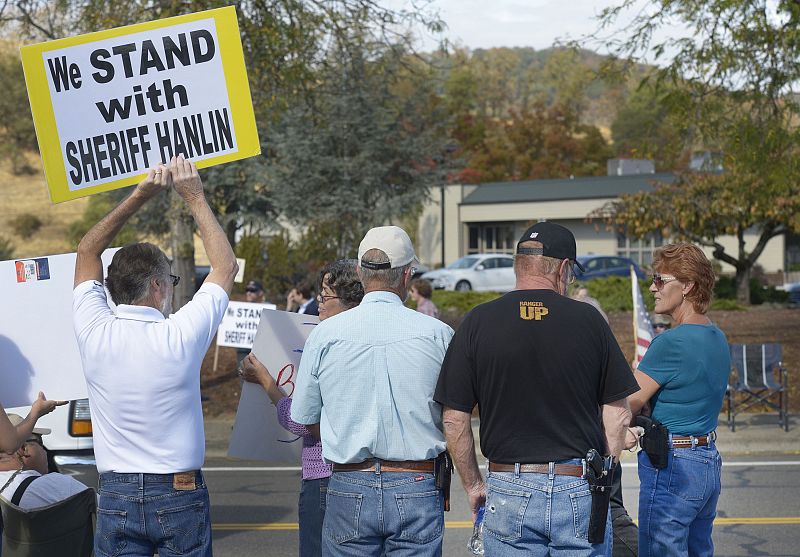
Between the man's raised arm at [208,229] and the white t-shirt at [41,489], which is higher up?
the man's raised arm at [208,229]

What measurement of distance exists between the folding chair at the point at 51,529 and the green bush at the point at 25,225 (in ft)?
211

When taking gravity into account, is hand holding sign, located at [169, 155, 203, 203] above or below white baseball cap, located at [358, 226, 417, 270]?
above

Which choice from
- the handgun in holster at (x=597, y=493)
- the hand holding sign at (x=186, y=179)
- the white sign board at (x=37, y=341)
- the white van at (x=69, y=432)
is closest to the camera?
the handgun in holster at (x=597, y=493)

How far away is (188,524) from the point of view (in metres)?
3.76

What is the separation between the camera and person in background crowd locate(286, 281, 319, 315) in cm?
920

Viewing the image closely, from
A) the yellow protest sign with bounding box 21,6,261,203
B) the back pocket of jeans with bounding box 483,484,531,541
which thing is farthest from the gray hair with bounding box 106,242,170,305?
the back pocket of jeans with bounding box 483,484,531,541

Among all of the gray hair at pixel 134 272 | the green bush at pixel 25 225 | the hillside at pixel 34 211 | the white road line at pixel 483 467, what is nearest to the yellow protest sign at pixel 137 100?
the gray hair at pixel 134 272

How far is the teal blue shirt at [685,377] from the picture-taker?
464cm

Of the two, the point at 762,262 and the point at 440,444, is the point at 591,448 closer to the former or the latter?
the point at 440,444

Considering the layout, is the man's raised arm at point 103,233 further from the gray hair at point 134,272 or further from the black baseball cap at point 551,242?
the black baseball cap at point 551,242

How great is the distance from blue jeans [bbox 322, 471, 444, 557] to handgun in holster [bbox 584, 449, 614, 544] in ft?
1.85

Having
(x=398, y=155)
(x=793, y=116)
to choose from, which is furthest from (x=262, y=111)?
(x=398, y=155)

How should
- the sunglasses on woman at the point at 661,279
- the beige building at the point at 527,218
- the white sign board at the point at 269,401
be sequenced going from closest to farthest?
the sunglasses on woman at the point at 661,279
the white sign board at the point at 269,401
the beige building at the point at 527,218

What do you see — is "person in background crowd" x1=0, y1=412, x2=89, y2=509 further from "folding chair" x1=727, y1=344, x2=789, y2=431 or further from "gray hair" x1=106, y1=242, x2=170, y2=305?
"folding chair" x1=727, y1=344, x2=789, y2=431
